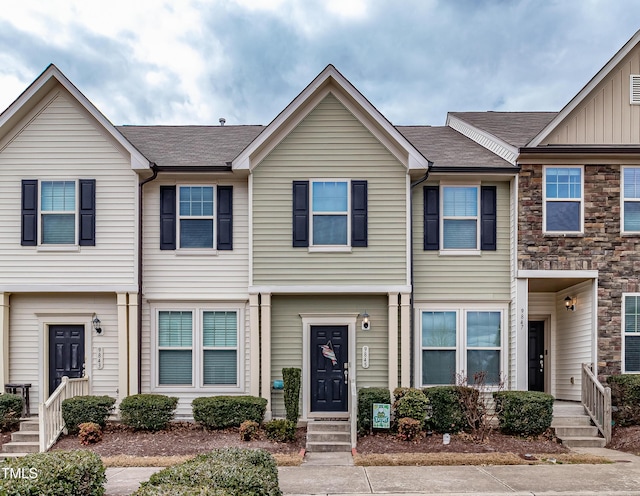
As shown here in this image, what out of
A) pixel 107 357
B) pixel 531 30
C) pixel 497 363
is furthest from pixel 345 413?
pixel 531 30

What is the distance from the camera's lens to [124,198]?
13.3m

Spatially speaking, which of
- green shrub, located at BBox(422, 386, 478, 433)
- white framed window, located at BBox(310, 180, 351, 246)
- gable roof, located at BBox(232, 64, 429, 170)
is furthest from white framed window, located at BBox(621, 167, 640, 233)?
white framed window, located at BBox(310, 180, 351, 246)

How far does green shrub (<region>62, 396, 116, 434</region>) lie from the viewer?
1209 cm

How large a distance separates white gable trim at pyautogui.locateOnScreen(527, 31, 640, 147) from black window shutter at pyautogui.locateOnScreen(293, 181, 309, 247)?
505cm

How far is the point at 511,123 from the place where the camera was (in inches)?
632

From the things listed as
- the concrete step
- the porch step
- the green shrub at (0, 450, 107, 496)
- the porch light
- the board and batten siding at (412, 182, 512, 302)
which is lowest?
the concrete step

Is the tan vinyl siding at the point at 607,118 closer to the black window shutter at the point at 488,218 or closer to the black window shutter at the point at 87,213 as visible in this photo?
the black window shutter at the point at 488,218

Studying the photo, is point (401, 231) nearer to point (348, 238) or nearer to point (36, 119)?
point (348, 238)

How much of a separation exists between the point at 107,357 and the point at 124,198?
3.55 metres

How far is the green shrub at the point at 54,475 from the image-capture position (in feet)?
20.5

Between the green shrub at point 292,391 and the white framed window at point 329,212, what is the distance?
2836mm

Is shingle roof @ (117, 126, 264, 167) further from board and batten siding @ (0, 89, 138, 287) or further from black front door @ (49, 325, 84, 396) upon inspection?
black front door @ (49, 325, 84, 396)

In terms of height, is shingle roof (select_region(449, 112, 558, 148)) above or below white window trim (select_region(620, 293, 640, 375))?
above

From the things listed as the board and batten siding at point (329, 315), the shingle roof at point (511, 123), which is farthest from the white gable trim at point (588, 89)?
the board and batten siding at point (329, 315)
